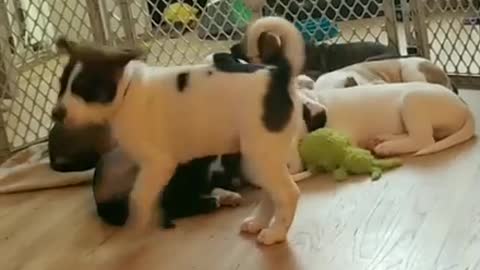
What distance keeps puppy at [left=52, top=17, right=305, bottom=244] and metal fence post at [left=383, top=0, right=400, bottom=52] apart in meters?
0.96

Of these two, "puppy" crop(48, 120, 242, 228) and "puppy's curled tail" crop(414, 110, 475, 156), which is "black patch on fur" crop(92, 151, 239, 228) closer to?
"puppy" crop(48, 120, 242, 228)

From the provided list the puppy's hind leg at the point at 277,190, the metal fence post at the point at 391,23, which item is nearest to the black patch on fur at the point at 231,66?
the puppy's hind leg at the point at 277,190

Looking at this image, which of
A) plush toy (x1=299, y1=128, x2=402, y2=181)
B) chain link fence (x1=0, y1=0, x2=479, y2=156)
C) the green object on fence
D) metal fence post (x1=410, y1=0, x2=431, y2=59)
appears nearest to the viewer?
plush toy (x1=299, y1=128, x2=402, y2=181)

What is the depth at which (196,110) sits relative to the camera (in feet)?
6.37

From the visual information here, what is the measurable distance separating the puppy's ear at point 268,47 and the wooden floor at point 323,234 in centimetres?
38

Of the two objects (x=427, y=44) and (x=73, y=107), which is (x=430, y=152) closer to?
(x=427, y=44)

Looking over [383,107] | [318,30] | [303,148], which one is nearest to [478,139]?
[383,107]

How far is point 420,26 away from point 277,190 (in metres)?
1.16

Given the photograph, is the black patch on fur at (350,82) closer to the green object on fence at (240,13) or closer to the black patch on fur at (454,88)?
the black patch on fur at (454,88)

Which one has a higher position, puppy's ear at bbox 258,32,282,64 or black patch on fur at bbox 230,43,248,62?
puppy's ear at bbox 258,32,282,64

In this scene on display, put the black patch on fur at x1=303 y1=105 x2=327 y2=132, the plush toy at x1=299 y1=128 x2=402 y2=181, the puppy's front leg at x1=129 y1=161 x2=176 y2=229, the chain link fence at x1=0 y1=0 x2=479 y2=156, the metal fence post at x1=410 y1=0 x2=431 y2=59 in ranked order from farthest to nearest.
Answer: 1. the chain link fence at x1=0 y1=0 x2=479 y2=156
2. the metal fence post at x1=410 y1=0 x2=431 y2=59
3. the black patch on fur at x1=303 y1=105 x2=327 y2=132
4. the plush toy at x1=299 y1=128 x2=402 y2=181
5. the puppy's front leg at x1=129 y1=161 x2=176 y2=229

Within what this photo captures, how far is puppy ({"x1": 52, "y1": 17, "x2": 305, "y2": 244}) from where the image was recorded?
73.7 inches

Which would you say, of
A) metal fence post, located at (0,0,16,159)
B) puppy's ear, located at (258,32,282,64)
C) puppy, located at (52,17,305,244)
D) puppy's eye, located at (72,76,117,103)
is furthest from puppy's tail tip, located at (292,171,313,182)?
metal fence post, located at (0,0,16,159)

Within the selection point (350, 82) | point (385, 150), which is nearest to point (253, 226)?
point (385, 150)
